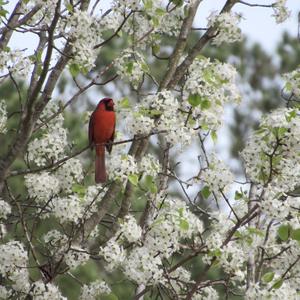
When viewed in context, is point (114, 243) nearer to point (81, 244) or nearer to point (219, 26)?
point (81, 244)

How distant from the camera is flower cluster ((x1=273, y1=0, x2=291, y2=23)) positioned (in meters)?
5.23

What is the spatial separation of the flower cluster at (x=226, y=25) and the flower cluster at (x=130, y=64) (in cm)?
57

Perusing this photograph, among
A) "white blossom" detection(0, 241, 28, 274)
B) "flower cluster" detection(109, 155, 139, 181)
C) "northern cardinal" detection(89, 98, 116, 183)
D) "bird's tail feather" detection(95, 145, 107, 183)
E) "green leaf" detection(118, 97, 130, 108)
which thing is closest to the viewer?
"flower cluster" detection(109, 155, 139, 181)

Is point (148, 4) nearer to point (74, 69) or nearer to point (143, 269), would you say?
point (74, 69)

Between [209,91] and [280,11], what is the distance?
1.39 m

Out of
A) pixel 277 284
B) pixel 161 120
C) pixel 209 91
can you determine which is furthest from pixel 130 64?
pixel 277 284

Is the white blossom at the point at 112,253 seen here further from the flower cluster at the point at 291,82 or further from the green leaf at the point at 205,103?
the flower cluster at the point at 291,82

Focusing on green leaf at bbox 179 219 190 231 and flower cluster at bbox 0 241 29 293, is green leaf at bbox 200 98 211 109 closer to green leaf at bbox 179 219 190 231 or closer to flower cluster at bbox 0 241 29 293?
green leaf at bbox 179 219 190 231

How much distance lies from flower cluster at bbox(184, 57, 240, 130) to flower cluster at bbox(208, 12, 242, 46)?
0.42 metres

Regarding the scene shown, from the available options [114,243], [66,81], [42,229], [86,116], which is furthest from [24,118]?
[66,81]

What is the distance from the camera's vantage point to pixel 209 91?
4.16m

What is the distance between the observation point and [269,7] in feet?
17.4

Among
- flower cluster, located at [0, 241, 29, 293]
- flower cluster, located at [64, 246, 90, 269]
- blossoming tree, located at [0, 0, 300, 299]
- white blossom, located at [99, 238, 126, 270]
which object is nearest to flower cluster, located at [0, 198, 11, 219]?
blossoming tree, located at [0, 0, 300, 299]

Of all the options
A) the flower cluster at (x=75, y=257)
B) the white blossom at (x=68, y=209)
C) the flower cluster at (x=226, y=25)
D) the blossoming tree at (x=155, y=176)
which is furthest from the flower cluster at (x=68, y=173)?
the flower cluster at (x=226, y=25)
